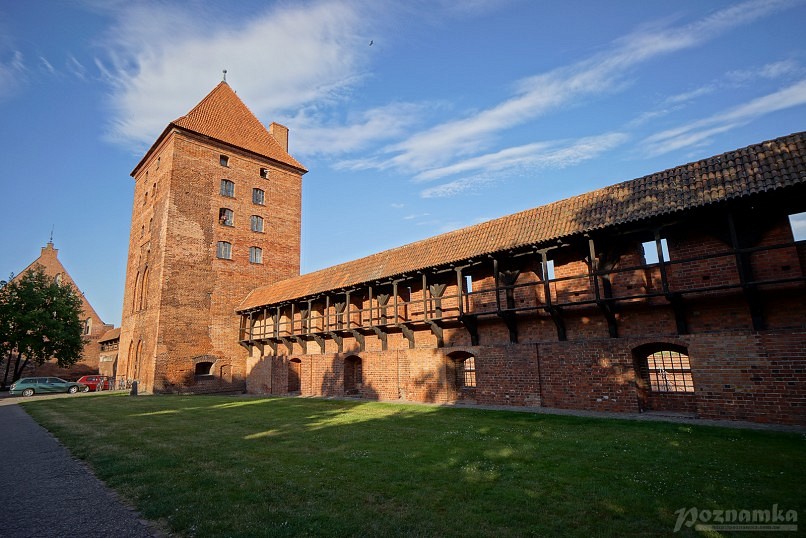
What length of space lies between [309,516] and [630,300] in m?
9.29

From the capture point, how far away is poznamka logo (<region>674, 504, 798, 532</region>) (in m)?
3.82

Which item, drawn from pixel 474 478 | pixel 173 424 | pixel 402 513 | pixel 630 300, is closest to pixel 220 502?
pixel 402 513

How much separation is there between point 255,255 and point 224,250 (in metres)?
2.01

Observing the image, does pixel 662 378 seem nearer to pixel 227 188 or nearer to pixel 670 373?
pixel 670 373

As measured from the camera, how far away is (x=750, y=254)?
912 centimetres

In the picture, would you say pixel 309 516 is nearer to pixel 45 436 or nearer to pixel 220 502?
pixel 220 502

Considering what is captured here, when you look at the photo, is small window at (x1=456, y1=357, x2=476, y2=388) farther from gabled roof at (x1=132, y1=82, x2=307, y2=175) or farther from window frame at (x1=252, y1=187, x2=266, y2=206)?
gabled roof at (x1=132, y1=82, x2=307, y2=175)

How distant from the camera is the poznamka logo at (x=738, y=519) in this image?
3.82 m

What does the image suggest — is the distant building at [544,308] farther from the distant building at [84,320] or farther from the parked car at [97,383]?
the distant building at [84,320]

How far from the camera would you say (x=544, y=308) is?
37.2 ft

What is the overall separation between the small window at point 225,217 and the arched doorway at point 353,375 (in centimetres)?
1307

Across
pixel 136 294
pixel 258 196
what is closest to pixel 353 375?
pixel 258 196

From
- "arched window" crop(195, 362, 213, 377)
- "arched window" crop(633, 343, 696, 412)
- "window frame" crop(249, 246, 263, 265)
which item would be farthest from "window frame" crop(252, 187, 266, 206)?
"arched window" crop(633, 343, 696, 412)

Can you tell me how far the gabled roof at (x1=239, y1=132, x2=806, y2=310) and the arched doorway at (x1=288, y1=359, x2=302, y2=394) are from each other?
737 cm
